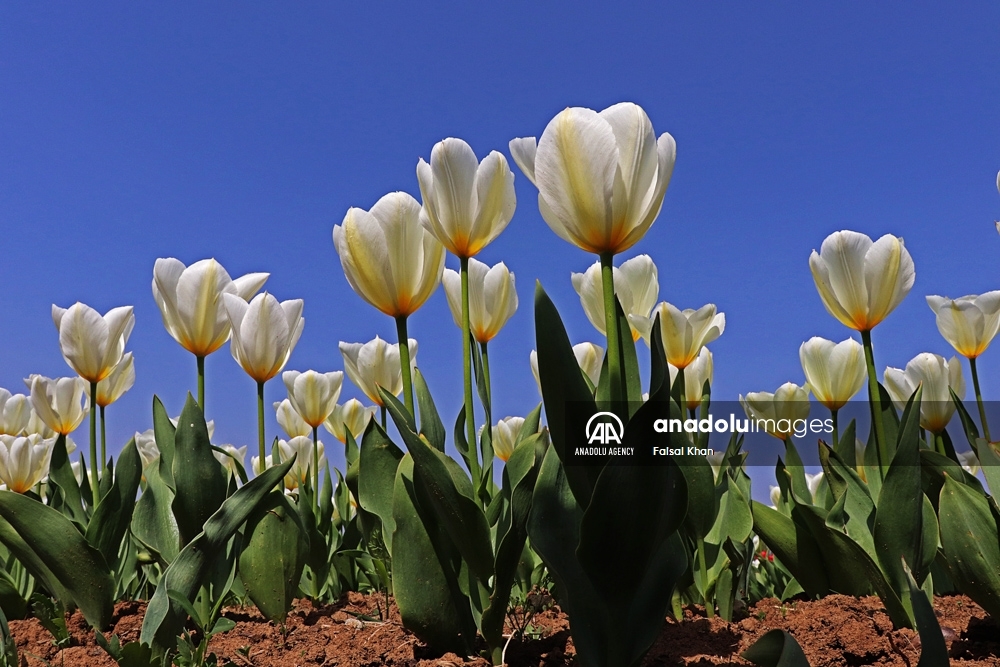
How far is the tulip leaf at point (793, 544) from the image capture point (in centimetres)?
250

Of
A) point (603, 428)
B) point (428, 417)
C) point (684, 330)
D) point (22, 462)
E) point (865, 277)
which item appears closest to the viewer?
point (603, 428)

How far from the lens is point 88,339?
2.94 metres

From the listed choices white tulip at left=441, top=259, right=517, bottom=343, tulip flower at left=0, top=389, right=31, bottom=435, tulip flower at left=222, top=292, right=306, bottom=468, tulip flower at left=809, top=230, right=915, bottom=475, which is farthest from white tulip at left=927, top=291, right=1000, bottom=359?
tulip flower at left=0, top=389, right=31, bottom=435

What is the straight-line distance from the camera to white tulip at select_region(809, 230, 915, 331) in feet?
7.84

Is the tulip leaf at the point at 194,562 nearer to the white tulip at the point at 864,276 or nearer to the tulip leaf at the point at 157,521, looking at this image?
the tulip leaf at the point at 157,521

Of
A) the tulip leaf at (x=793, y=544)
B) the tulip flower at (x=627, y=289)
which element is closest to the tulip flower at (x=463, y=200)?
the tulip flower at (x=627, y=289)

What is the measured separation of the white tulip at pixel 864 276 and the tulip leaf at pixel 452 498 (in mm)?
1402

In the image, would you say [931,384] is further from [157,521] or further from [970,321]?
[157,521]

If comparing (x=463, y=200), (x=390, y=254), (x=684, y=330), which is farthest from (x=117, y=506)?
(x=684, y=330)

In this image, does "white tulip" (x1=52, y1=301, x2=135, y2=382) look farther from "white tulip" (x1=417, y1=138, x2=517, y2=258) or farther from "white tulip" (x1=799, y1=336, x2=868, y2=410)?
"white tulip" (x1=799, y1=336, x2=868, y2=410)

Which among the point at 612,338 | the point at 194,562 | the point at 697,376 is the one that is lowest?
the point at 194,562

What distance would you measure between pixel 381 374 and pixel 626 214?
1.57 metres

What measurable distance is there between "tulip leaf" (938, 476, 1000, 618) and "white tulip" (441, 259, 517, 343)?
1400 mm

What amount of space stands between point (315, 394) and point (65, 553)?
4.25 feet
